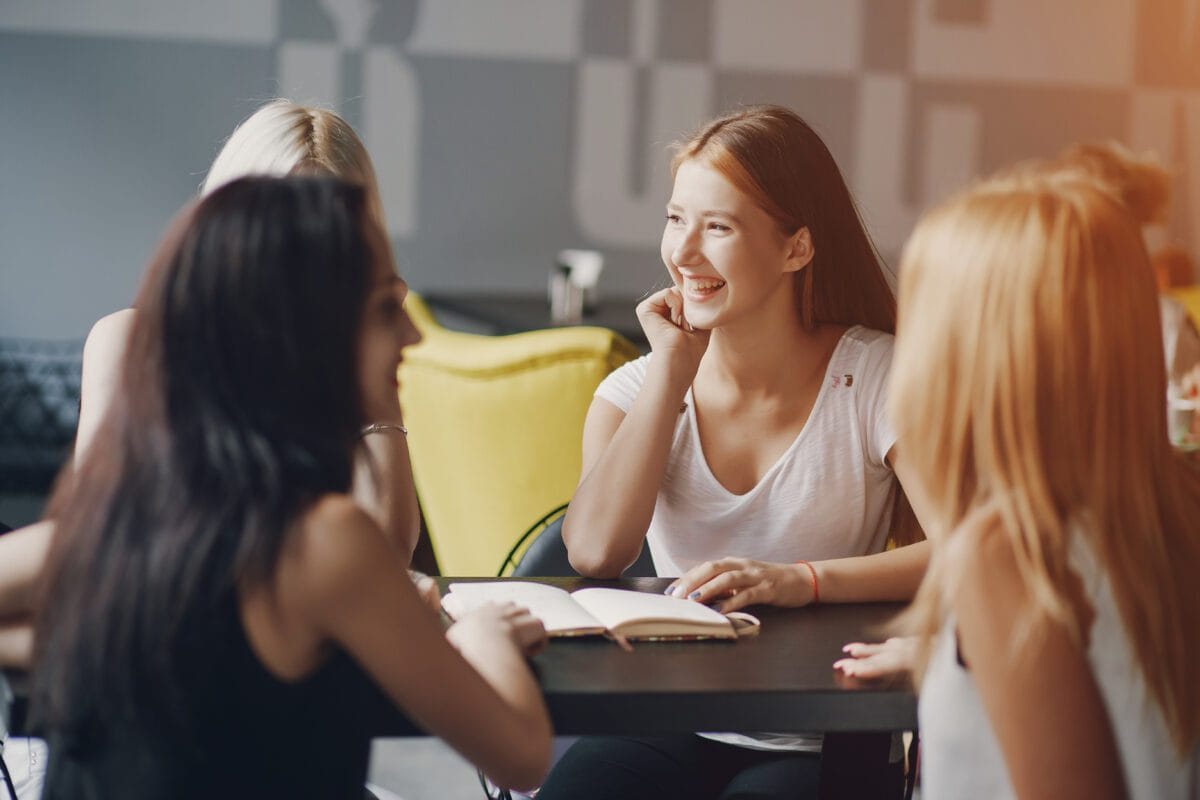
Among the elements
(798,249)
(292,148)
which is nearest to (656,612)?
(798,249)

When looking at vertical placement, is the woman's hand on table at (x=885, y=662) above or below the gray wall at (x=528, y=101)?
below

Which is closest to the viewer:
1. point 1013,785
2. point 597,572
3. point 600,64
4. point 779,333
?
point 1013,785

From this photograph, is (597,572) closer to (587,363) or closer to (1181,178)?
(587,363)

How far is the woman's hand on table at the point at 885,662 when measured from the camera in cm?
127

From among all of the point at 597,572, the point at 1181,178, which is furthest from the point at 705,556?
the point at 1181,178

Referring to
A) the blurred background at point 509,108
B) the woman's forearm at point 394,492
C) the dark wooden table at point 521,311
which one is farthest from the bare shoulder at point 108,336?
the blurred background at point 509,108

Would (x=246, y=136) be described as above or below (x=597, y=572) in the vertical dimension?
above

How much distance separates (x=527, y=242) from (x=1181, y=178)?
2697mm

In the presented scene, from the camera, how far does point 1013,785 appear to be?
104 centimetres

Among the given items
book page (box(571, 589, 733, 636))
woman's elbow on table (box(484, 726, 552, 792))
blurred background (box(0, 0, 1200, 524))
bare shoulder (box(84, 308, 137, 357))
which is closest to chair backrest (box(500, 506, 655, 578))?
book page (box(571, 589, 733, 636))

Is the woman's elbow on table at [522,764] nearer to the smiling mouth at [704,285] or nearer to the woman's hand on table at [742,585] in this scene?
the woman's hand on table at [742,585]

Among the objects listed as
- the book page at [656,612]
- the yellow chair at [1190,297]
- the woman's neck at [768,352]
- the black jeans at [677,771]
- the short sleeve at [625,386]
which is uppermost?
the woman's neck at [768,352]

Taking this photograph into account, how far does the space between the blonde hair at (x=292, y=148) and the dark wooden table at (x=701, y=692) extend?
70 centimetres

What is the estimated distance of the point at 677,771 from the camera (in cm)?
161
